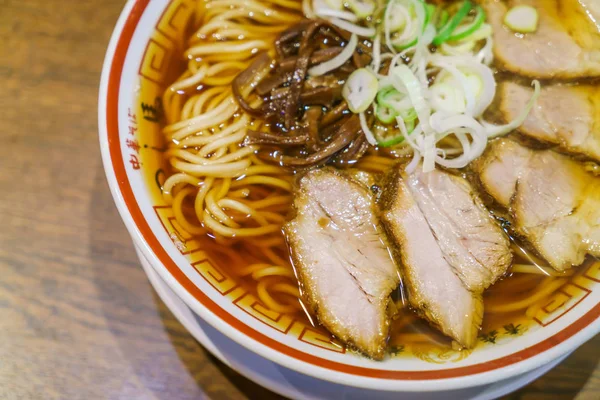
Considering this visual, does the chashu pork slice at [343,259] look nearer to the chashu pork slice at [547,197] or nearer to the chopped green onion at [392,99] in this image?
the chopped green onion at [392,99]

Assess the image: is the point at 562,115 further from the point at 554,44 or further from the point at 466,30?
the point at 466,30

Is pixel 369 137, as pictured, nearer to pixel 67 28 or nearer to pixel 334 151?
pixel 334 151

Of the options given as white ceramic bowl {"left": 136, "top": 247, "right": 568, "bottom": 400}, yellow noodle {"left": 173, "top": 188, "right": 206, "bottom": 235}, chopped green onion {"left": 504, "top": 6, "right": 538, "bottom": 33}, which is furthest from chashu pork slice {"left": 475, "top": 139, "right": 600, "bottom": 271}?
yellow noodle {"left": 173, "top": 188, "right": 206, "bottom": 235}

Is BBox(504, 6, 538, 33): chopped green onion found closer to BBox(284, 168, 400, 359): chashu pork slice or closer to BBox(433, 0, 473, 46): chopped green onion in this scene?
BBox(433, 0, 473, 46): chopped green onion

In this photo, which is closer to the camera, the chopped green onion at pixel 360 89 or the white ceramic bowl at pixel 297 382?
the white ceramic bowl at pixel 297 382

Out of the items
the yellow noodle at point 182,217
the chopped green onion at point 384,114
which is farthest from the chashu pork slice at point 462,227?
the yellow noodle at point 182,217

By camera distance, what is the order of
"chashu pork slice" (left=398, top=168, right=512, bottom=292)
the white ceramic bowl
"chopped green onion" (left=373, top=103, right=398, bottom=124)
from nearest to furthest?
1. the white ceramic bowl
2. "chashu pork slice" (left=398, top=168, right=512, bottom=292)
3. "chopped green onion" (left=373, top=103, right=398, bottom=124)

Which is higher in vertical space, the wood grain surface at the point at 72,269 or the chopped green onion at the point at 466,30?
the chopped green onion at the point at 466,30
